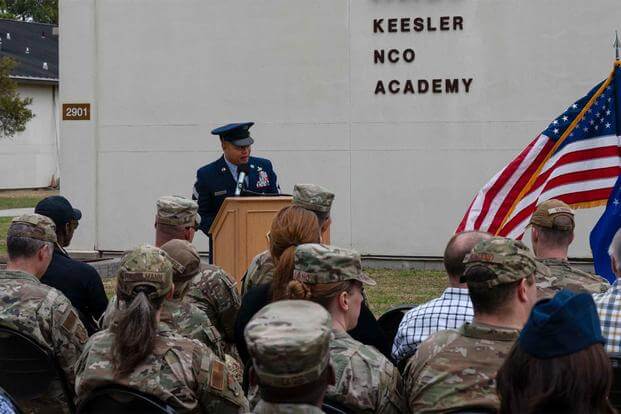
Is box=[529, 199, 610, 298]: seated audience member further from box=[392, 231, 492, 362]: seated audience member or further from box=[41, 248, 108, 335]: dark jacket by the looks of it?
box=[41, 248, 108, 335]: dark jacket

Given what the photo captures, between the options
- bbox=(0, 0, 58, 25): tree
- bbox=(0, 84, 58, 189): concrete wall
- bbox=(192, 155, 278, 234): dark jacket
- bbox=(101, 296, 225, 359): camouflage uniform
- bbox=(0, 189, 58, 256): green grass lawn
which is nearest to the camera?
bbox=(101, 296, 225, 359): camouflage uniform

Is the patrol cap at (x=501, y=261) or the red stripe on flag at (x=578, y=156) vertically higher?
the red stripe on flag at (x=578, y=156)

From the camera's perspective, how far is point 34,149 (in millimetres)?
38656

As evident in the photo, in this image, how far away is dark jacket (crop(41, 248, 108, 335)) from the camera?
229 inches

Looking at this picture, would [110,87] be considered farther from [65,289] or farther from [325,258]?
[325,258]

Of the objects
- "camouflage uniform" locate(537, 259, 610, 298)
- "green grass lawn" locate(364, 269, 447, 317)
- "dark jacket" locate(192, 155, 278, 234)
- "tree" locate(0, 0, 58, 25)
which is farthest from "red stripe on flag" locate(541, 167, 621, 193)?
"tree" locate(0, 0, 58, 25)

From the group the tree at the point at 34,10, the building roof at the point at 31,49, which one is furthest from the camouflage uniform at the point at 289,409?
the tree at the point at 34,10

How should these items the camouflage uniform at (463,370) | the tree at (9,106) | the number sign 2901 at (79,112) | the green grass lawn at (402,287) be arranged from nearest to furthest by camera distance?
1. the camouflage uniform at (463,370)
2. the green grass lawn at (402,287)
3. the number sign 2901 at (79,112)
4. the tree at (9,106)

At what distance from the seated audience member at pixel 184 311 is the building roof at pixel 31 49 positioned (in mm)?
34910

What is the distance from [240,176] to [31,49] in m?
41.1

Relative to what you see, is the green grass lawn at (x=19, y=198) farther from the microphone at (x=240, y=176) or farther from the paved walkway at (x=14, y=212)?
the microphone at (x=240, y=176)

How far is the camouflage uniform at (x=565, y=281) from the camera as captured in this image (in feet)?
17.9

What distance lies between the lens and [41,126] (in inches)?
1545

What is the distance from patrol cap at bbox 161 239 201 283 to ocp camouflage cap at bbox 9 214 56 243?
0.74m
